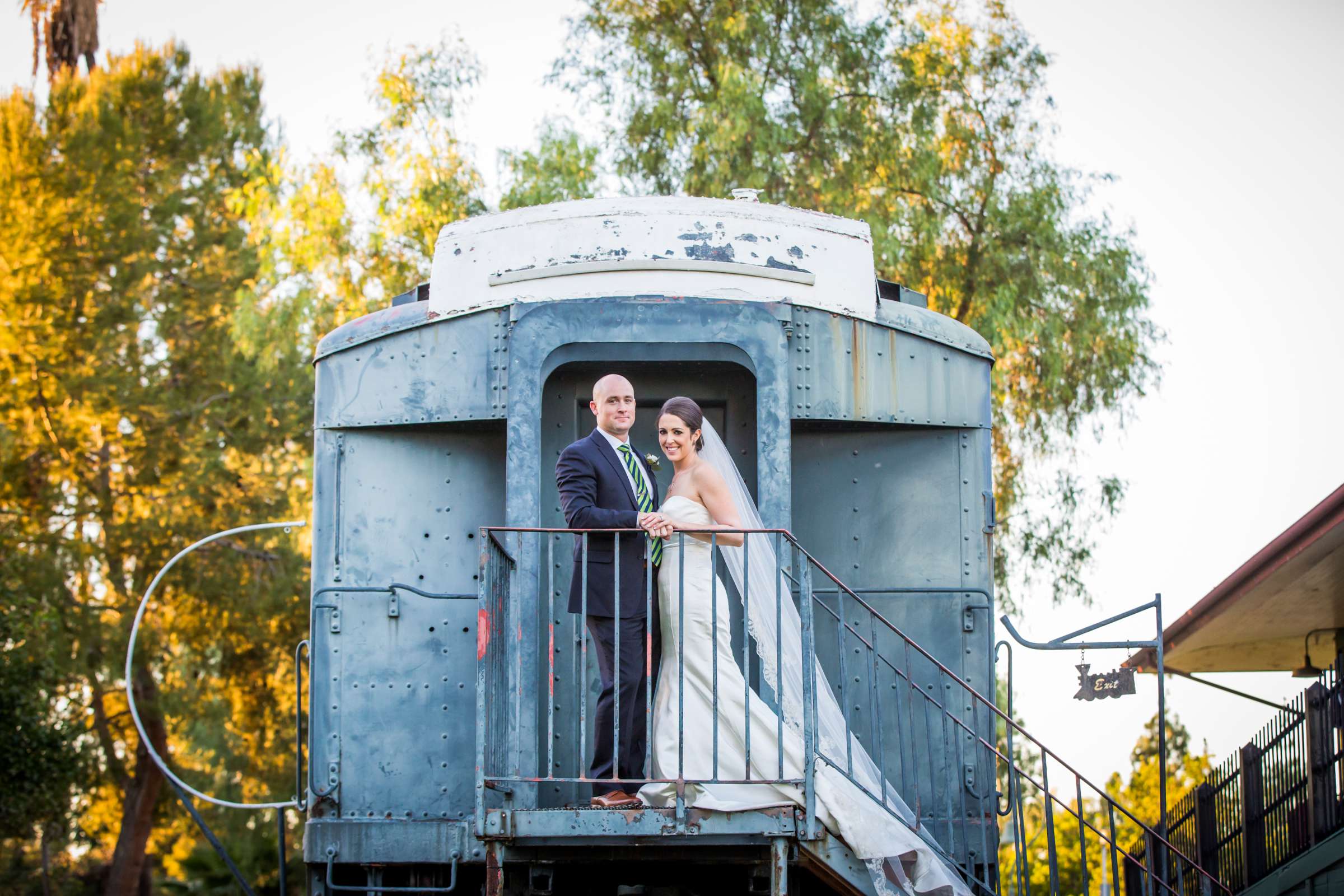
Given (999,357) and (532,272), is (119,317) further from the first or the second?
(532,272)

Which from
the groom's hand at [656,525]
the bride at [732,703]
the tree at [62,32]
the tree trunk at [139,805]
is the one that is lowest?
the tree trunk at [139,805]

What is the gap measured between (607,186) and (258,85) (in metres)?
13.0

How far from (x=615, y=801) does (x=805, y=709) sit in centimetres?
87

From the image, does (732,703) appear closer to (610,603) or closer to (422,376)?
(610,603)

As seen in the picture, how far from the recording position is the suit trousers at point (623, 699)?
6223 mm

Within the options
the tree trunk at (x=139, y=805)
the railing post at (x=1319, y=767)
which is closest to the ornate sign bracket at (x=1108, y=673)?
the railing post at (x=1319, y=767)

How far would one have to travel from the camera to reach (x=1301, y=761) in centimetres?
1091

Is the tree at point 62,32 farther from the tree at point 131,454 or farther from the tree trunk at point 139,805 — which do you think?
the tree trunk at point 139,805

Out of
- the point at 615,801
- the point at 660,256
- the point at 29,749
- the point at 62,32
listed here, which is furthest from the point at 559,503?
the point at 62,32

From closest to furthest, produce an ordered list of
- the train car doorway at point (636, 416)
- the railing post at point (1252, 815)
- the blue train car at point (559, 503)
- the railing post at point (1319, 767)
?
the blue train car at point (559, 503)
the train car doorway at point (636, 416)
the railing post at point (1319, 767)
the railing post at point (1252, 815)

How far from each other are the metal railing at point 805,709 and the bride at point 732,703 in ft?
0.09

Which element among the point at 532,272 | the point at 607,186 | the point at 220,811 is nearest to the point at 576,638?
the point at 532,272

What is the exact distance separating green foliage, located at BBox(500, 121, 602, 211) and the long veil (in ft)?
38.5

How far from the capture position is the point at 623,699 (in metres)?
6.30
